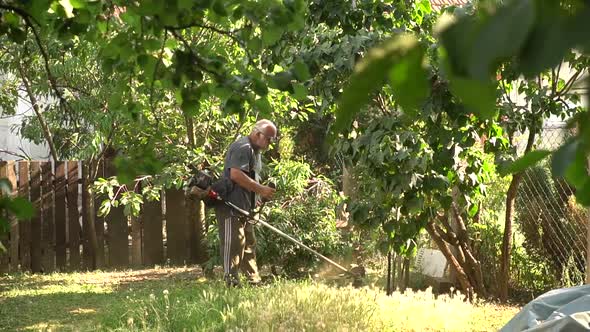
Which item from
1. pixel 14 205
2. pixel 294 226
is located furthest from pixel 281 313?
pixel 14 205

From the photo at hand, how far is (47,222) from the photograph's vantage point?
37.6ft

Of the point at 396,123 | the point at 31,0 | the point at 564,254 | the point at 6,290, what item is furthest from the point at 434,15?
the point at 6,290

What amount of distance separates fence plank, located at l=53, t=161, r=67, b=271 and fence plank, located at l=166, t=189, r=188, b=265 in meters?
1.35

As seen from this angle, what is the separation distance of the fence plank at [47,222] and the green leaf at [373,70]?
11.3 m

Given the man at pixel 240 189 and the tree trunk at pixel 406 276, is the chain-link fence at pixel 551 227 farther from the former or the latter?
the man at pixel 240 189

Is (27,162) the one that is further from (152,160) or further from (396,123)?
(152,160)

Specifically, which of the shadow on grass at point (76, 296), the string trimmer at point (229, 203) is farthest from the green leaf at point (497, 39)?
the string trimmer at point (229, 203)

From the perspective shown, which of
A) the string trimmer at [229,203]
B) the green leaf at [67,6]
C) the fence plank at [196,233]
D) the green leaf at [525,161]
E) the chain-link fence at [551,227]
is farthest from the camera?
the fence plank at [196,233]

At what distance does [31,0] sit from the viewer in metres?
2.02

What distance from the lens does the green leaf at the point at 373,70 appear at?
0.48 m

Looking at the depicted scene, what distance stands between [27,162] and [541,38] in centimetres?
1136

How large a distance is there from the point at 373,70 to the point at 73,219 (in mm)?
11438

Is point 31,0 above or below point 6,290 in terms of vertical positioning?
above

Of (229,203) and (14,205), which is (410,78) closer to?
(14,205)
